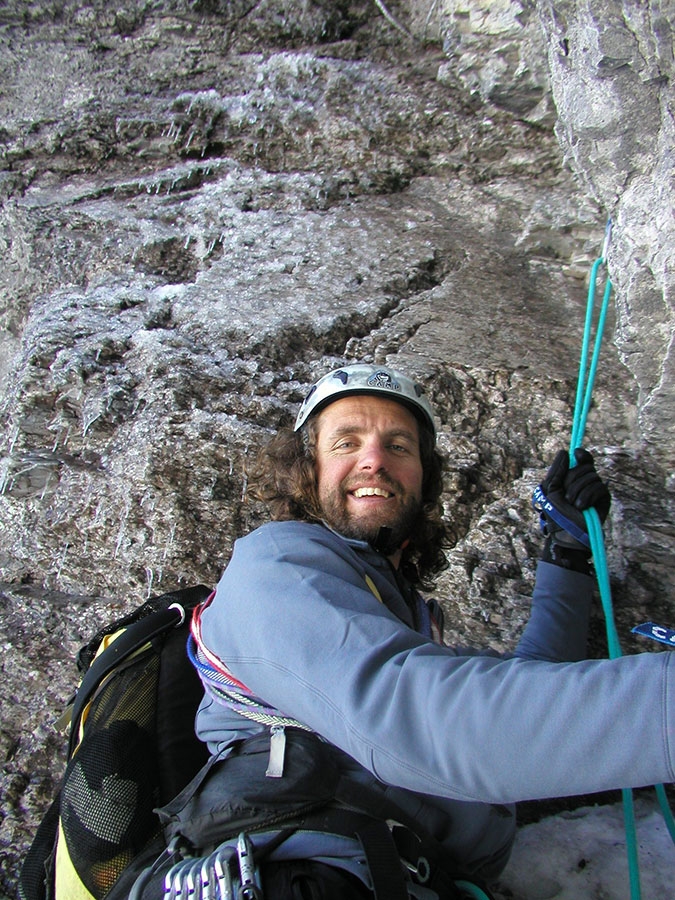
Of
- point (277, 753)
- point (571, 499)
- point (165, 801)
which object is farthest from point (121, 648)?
point (571, 499)

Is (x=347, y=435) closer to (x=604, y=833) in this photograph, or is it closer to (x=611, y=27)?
(x=604, y=833)

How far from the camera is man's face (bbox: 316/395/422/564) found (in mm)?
2371

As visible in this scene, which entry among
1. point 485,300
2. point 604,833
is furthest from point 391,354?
point 604,833

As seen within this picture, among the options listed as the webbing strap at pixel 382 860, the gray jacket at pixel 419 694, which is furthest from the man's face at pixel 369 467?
the webbing strap at pixel 382 860

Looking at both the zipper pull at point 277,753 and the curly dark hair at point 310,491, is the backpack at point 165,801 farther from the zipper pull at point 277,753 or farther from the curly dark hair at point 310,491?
the curly dark hair at point 310,491

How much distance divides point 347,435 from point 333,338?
1.98 metres

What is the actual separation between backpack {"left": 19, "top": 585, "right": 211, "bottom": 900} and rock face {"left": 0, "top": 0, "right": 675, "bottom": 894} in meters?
0.85

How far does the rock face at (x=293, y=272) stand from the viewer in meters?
3.38

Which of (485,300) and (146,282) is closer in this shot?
(485,300)

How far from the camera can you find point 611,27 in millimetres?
3549

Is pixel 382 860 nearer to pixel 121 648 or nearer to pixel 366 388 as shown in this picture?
pixel 121 648

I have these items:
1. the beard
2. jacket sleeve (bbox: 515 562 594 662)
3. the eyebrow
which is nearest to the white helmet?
the eyebrow

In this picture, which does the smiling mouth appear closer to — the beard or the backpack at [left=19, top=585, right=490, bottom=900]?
the beard

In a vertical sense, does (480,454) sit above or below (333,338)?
below
